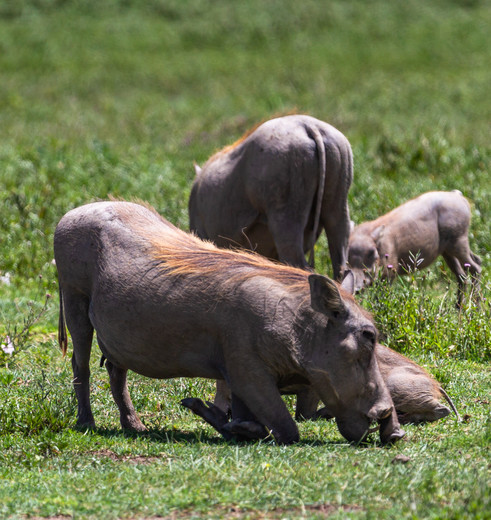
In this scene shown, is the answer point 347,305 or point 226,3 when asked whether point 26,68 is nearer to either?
point 226,3

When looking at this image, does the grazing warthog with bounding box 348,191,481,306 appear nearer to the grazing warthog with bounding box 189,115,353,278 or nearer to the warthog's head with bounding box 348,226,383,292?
the warthog's head with bounding box 348,226,383,292

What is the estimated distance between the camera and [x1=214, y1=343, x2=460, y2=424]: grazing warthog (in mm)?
5473

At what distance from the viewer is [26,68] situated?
27844mm

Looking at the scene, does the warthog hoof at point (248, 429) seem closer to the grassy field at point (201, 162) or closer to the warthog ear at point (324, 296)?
the grassy field at point (201, 162)

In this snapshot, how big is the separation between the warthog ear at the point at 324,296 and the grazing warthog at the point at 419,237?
4147mm

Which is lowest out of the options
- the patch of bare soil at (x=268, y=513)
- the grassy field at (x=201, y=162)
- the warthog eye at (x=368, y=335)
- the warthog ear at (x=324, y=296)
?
the grassy field at (x=201, y=162)

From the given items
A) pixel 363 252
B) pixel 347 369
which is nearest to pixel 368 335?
pixel 347 369

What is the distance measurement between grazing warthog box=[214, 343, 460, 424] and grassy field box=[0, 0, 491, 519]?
0.49 ft

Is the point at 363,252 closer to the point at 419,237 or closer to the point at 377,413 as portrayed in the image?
the point at 419,237

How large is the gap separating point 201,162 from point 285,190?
7817 mm

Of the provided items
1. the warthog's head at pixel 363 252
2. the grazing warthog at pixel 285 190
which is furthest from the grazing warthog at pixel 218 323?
the warthog's head at pixel 363 252

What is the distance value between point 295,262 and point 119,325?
6.95 feet

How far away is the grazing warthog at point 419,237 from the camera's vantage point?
361 inches

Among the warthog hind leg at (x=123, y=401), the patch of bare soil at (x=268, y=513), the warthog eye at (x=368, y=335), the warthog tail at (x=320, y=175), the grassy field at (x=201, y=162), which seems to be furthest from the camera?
the warthog tail at (x=320, y=175)
